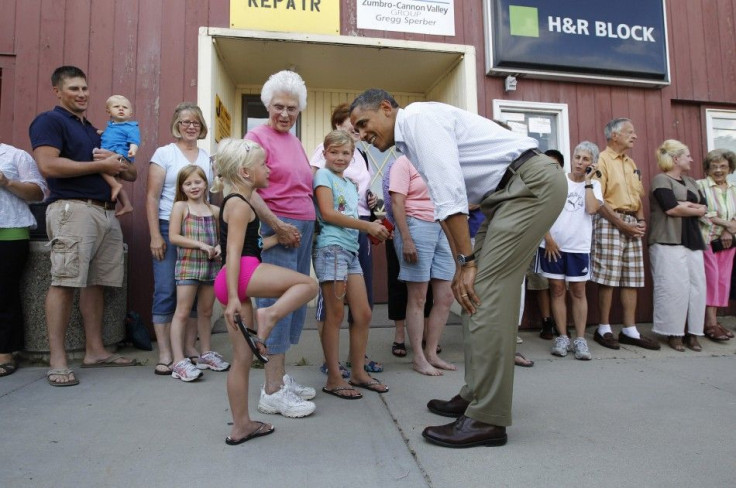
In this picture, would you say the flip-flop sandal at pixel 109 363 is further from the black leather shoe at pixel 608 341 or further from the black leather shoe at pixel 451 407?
the black leather shoe at pixel 608 341

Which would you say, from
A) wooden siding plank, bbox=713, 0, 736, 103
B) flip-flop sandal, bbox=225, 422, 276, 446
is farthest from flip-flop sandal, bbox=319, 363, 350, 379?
wooden siding plank, bbox=713, 0, 736, 103

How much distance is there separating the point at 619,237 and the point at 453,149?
2917mm

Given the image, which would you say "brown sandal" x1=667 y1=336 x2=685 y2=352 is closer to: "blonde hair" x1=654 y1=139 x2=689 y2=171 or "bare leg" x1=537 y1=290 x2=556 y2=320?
"bare leg" x1=537 y1=290 x2=556 y2=320

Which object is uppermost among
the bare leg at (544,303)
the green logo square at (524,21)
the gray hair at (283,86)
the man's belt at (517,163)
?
the green logo square at (524,21)

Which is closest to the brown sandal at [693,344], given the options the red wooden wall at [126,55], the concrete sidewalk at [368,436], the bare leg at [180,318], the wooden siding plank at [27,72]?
the concrete sidewalk at [368,436]

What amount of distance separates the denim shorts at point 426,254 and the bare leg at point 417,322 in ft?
0.22

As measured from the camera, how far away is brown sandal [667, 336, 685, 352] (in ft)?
14.3

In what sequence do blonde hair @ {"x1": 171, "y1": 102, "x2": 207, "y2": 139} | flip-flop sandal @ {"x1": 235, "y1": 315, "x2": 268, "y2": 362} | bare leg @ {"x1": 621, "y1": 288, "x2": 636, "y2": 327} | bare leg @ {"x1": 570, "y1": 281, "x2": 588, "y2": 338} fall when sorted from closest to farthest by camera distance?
1. flip-flop sandal @ {"x1": 235, "y1": 315, "x2": 268, "y2": 362}
2. blonde hair @ {"x1": 171, "y1": 102, "x2": 207, "y2": 139}
3. bare leg @ {"x1": 570, "y1": 281, "x2": 588, "y2": 338}
4. bare leg @ {"x1": 621, "y1": 288, "x2": 636, "y2": 327}

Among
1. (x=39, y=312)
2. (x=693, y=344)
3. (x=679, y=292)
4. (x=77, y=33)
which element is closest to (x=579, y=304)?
(x=679, y=292)

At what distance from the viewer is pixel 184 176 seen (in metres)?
3.41

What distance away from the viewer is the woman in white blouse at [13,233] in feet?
10.8

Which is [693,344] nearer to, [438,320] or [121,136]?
[438,320]

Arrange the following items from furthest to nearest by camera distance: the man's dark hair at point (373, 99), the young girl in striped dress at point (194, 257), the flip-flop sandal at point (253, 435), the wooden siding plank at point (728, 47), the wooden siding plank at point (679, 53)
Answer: the wooden siding plank at point (728, 47), the wooden siding plank at point (679, 53), the young girl in striped dress at point (194, 257), the man's dark hair at point (373, 99), the flip-flop sandal at point (253, 435)

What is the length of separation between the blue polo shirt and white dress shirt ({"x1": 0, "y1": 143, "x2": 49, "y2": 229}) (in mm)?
188
